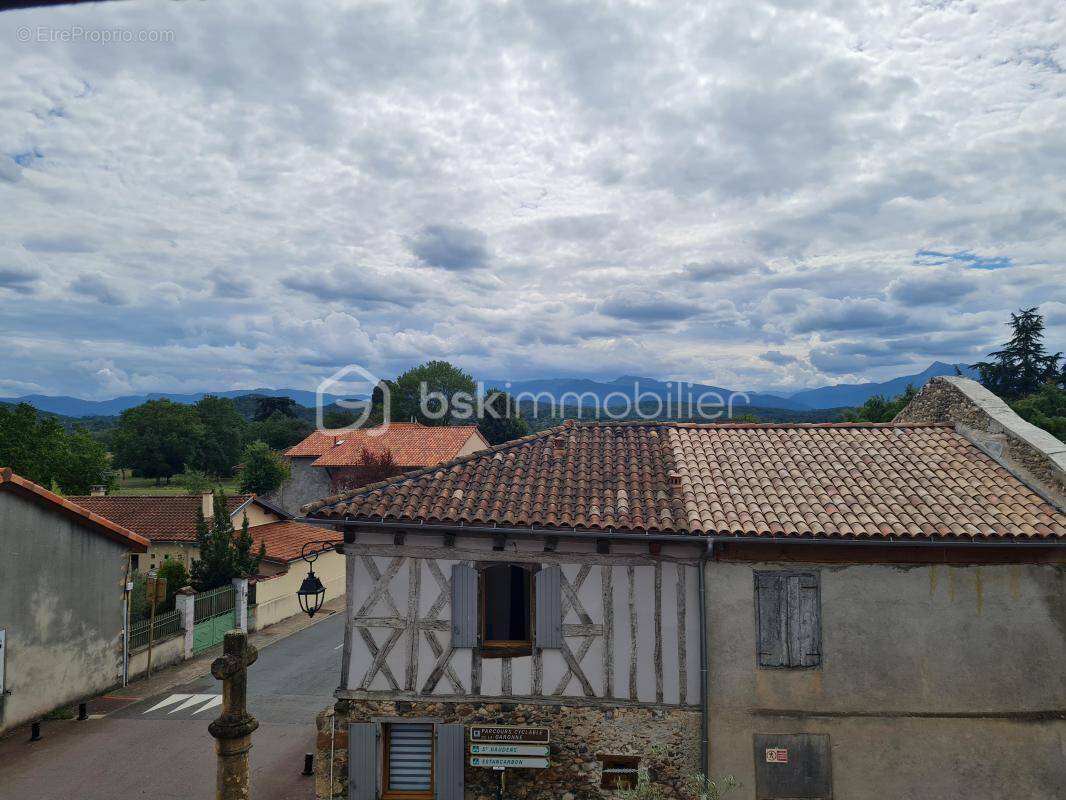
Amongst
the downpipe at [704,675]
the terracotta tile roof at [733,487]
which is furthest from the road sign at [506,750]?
the terracotta tile roof at [733,487]

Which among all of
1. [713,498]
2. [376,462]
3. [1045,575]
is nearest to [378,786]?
[713,498]

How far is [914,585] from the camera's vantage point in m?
10.4

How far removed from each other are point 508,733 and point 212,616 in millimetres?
14951

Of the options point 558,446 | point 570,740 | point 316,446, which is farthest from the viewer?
point 316,446

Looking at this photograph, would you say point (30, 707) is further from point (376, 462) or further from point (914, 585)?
point (376, 462)

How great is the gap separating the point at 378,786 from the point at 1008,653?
964 cm

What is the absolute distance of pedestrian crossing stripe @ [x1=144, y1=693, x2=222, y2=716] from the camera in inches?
646

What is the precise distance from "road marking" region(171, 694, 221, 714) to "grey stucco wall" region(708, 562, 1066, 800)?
41.9ft

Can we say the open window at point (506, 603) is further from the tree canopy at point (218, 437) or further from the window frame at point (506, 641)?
the tree canopy at point (218, 437)

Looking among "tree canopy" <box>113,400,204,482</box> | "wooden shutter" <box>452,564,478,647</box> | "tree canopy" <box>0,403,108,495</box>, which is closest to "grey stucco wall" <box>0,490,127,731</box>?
"wooden shutter" <box>452,564,478,647</box>

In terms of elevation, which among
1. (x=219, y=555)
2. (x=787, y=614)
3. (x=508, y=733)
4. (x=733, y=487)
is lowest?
(x=508, y=733)

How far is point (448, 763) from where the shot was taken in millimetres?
10344

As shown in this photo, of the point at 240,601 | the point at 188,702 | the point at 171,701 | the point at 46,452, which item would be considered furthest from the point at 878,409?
the point at 46,452

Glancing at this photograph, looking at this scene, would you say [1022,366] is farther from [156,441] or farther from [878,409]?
[156,441]
